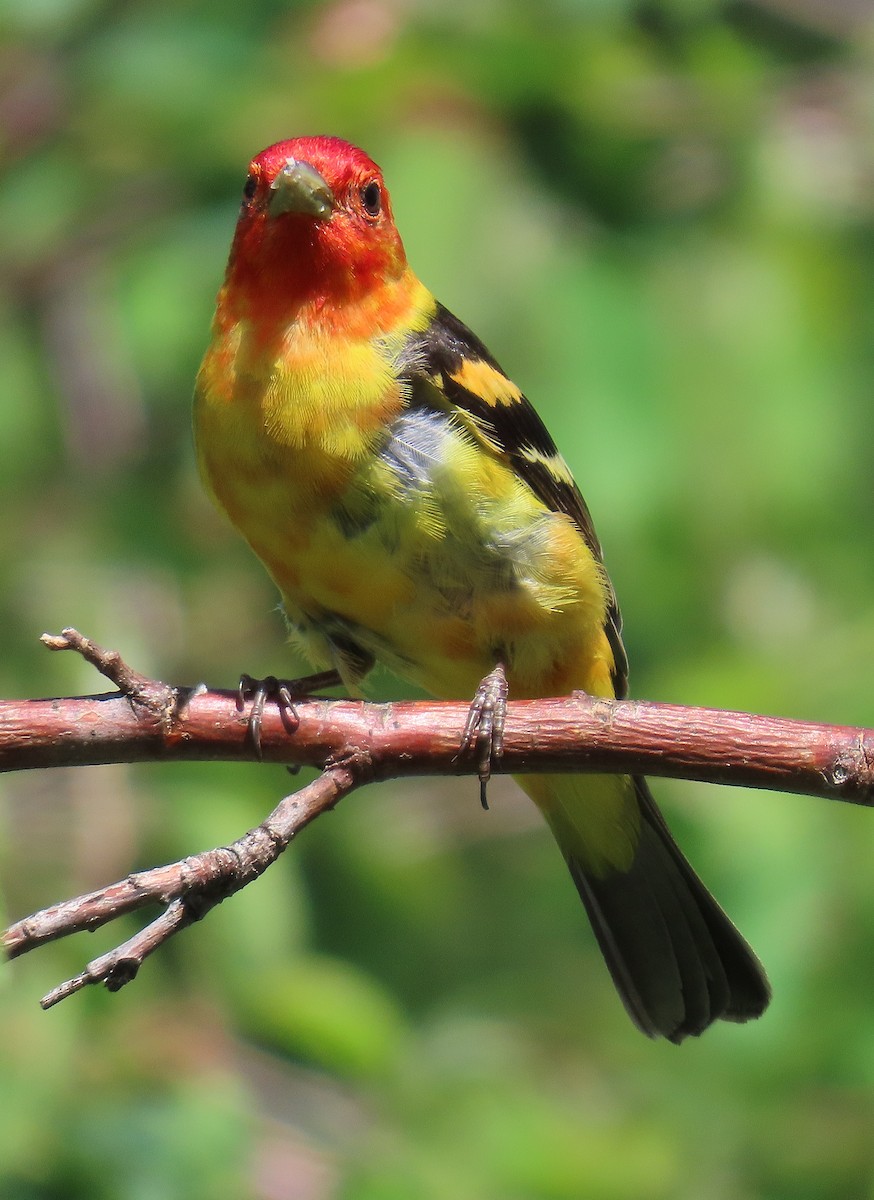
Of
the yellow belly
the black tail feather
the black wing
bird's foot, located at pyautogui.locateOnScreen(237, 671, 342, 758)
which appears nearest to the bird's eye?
the black wing

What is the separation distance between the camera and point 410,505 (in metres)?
3.37

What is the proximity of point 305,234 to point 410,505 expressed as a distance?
2.49 ft

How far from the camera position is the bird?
338 centimetres

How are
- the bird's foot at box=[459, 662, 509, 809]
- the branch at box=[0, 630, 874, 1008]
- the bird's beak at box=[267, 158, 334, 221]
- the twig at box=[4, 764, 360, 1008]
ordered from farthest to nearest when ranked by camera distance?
1. the bird's beak at box=[267, 158, 334, 221]
2. the bird's foot at box=[459, 662, 509, 809]
3. the branch at box=[0, 630, 874, 1008]
4. the twig at box=[4, 764, 360, 1008]

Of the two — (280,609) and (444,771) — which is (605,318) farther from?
(444,771)

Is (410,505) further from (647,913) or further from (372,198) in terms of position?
(647,913)

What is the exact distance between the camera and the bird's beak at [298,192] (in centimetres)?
358

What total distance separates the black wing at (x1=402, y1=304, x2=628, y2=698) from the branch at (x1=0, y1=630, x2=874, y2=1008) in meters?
0.94

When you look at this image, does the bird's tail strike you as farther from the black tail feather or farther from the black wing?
the black wing

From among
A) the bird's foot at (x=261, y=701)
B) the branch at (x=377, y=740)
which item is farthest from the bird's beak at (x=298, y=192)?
the branch at (x=377, y=740)

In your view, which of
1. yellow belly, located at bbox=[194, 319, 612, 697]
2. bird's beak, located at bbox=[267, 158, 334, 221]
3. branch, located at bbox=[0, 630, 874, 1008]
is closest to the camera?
branch, located at bbox=[0, 630, 874, 1008]

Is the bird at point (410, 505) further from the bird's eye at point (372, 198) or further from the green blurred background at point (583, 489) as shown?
the green blurred background at point (583, 489)

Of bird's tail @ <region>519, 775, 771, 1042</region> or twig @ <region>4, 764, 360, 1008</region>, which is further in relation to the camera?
bird's tail @ <region>519, 775, 771, 1042</region>

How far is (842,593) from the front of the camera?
195 inches
